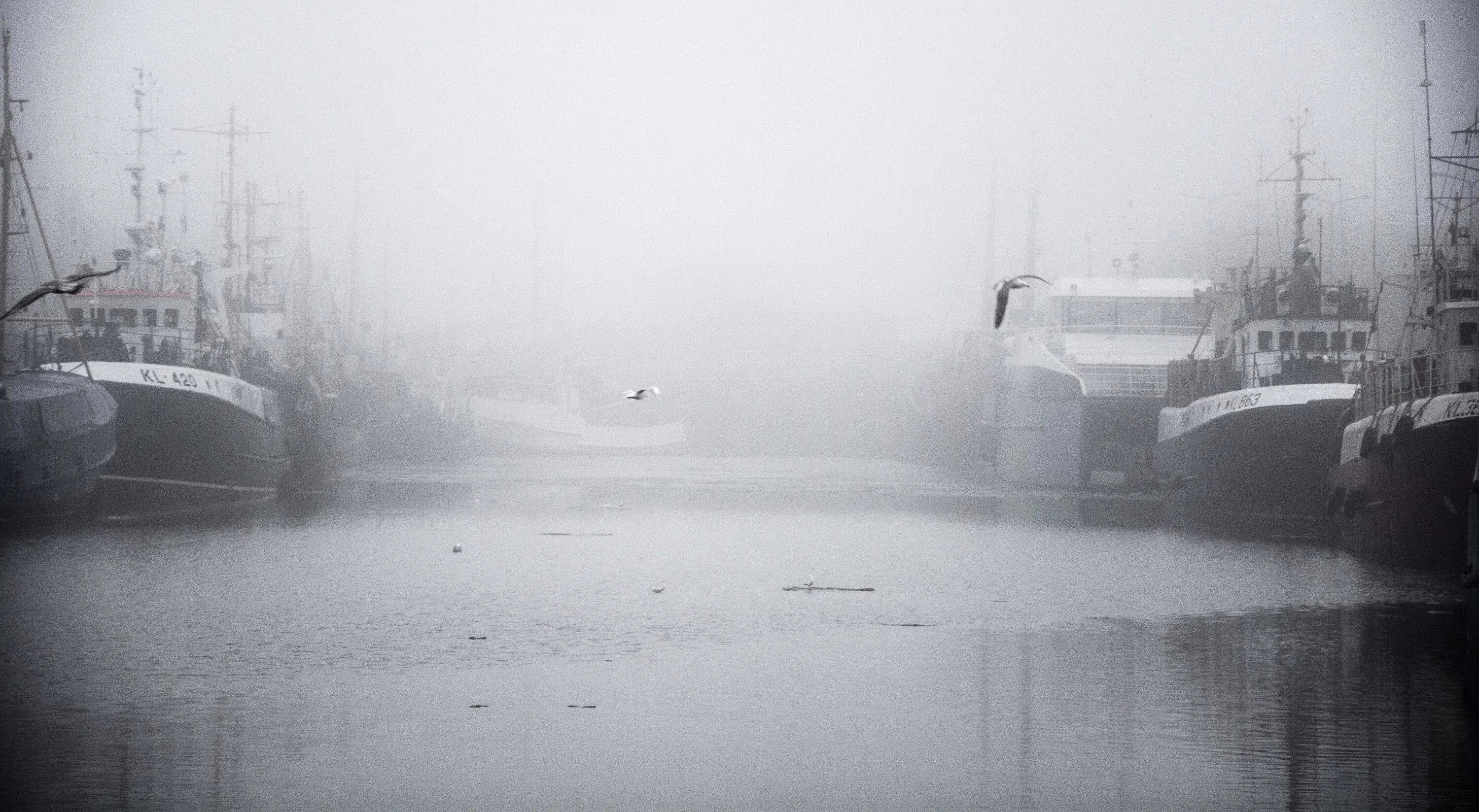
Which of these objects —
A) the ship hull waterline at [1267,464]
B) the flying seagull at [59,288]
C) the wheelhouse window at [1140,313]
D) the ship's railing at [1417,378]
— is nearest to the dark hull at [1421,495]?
the ship's railing at [1417,378]

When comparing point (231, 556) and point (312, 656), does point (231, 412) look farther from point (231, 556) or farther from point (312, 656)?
point (312, 656)

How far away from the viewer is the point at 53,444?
113ft

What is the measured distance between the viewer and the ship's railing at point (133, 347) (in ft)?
147

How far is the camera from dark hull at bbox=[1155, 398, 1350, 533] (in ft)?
130

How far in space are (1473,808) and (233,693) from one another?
11579 mm

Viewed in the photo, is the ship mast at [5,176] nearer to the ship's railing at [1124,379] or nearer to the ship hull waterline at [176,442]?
the ship hull waterline at [176,442]

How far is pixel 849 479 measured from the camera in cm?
7650

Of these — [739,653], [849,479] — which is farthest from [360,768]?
[849,479]

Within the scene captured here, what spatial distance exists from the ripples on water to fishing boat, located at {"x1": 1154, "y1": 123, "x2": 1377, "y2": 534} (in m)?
5.35

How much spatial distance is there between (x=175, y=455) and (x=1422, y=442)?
3315 cm

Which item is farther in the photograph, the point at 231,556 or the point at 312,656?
the point at 231,556

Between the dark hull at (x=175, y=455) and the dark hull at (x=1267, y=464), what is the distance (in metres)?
27.5

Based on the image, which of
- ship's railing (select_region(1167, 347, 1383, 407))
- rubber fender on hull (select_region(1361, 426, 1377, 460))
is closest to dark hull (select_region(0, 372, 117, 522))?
rubber fender on hull (select_region(1361, 426, 1377, 460))

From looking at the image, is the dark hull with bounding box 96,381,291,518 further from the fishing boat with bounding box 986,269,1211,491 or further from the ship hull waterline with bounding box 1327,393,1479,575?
the ship hull waterline with bounding box 1327,393,1479,575
